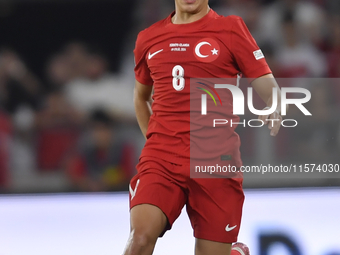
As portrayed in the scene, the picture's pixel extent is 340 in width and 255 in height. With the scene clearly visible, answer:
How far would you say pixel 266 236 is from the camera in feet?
9.75

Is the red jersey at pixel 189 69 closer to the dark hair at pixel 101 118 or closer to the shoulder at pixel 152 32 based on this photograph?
the shoulder at pixel 152 32

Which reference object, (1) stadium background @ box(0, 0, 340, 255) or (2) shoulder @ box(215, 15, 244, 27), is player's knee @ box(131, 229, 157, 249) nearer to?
(2) shoulder @ box(215, 15, 244, 27)

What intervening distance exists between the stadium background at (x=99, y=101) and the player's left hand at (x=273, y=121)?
200cm

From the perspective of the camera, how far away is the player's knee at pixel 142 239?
1.88 m

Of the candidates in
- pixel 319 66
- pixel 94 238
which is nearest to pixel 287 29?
pixel 319 66

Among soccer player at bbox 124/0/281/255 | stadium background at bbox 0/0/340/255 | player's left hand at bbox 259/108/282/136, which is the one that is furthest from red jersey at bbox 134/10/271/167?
stadium background at bbox 0/0/340/255

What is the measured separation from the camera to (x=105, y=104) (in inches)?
205

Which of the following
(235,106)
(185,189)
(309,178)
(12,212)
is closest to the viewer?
(185,189)

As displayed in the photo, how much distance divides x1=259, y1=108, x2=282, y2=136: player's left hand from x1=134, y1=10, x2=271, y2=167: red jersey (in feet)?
0.72

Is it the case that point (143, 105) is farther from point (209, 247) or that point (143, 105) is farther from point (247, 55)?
point (209, 247)

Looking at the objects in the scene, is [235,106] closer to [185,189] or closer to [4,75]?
[185,189]

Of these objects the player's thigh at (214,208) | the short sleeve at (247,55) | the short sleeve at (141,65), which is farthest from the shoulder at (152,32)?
the player's thigh at (214,208)

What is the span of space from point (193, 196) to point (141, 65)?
694mm

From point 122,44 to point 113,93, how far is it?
661mm
